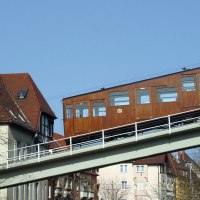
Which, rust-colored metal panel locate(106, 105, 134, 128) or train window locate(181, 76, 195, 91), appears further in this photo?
rust-colored metal panel locate(106, 105, 134, 128)

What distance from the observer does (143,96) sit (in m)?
30.3

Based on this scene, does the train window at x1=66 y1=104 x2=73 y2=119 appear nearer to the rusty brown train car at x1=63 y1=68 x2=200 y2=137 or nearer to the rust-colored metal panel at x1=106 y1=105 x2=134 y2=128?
the rusty brown train car at x1=63 y1=68 x2=200 y2=137

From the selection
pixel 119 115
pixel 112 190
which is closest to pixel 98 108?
pixel 119 115

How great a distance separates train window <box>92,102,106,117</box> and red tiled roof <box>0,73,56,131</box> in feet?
39.9

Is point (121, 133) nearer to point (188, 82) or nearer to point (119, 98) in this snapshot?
point (119, 98)

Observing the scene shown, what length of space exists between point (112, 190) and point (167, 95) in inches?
2408

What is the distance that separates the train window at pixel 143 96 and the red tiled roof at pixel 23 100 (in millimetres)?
13852

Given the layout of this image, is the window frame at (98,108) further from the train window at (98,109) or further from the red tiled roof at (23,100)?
the red tiled roof at (23,100)

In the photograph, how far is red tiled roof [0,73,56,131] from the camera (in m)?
45.8

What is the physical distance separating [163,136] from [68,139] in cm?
524

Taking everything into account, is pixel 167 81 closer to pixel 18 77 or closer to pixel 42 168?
pixel 42 168

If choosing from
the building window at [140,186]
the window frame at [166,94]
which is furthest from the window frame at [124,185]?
the window frame at [166,94]

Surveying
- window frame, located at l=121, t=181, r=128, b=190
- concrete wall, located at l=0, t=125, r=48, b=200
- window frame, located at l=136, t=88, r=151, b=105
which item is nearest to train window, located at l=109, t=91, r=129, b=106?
window frame, located at l=136, t=88, r=151, b=105

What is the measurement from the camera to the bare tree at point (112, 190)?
9150 centimetres
